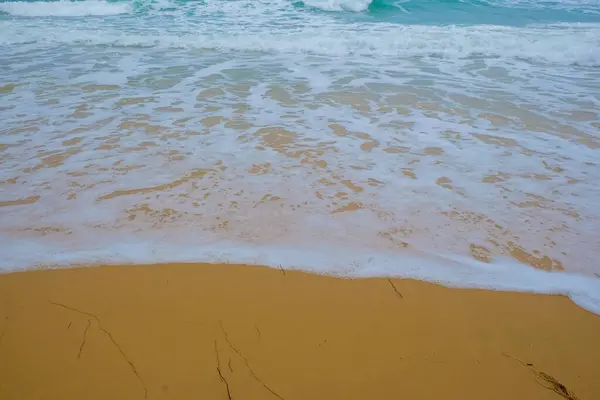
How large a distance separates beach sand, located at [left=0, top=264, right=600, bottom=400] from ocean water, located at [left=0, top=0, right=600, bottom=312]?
16 cm

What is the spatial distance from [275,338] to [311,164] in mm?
1845

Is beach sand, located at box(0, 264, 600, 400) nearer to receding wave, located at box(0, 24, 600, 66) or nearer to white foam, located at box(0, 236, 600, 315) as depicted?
white foam, located at box(0, 236, 600, 315)

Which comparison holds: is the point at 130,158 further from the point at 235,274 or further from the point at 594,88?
the point at 594,88

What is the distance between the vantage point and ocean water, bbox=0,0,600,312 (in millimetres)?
2375

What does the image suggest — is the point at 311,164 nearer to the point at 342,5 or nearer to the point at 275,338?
the point at 275,338

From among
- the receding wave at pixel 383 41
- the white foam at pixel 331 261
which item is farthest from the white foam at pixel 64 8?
the white foam at pixel 331 261

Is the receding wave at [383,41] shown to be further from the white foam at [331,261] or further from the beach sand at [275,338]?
the beach sand at [275,338]

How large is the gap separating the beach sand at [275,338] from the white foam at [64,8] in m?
15.4

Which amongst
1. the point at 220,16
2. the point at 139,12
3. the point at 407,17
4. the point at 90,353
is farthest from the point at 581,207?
the point at 139,12

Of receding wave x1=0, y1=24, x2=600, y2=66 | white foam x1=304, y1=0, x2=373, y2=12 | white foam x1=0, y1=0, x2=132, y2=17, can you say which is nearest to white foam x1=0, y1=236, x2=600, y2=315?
receding wave x1=0, y1=24, x2=600, y2=66

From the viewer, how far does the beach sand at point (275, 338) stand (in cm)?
160

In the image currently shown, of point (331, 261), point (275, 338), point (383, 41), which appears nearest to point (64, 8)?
point (383, 41)

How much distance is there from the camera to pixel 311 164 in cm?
340

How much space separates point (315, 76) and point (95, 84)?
10.7 ft
